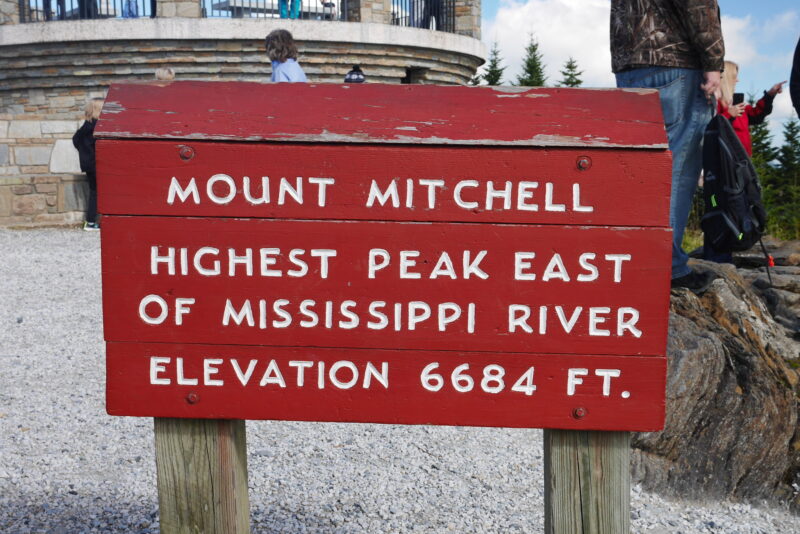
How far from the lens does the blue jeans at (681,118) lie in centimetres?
397

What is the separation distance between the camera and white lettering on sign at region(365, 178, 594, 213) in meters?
1.72

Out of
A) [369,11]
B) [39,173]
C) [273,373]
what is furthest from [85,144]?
[273,373]

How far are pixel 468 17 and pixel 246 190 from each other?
54.1ft

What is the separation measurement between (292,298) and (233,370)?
0.20 m

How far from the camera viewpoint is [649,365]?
1.75 m

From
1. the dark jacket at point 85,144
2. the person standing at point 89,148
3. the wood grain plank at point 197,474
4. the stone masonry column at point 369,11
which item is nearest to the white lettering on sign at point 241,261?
the wood grain plank at point 197,474

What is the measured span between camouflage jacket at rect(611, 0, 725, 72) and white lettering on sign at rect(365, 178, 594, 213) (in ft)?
8.17

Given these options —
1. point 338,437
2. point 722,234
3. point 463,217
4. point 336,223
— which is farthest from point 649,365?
point 722,234

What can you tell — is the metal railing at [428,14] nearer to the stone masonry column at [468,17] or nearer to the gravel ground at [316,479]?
the stone masonry column at [468,17]

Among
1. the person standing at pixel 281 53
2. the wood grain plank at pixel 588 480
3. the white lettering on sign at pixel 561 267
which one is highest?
the person standing at pixel 281 53

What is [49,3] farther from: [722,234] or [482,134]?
[482,134]

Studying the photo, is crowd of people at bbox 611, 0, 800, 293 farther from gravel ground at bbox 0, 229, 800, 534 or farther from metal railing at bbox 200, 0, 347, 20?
metal railing at bbox 200, 0, 347, 20

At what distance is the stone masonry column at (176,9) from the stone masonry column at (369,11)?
282cm

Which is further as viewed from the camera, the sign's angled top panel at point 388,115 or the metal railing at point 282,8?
the metal railing at point 282,8
